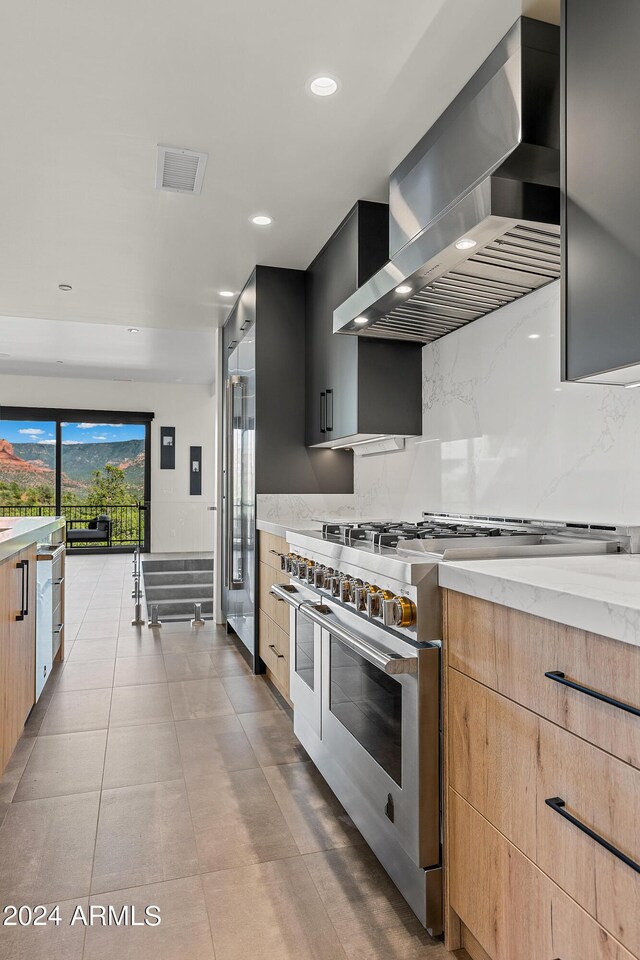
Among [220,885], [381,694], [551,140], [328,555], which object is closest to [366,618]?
[381,694]

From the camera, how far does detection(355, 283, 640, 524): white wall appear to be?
1.90 metres

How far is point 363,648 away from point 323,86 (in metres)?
1.87

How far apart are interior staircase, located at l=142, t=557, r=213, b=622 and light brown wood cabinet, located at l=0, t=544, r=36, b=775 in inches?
106

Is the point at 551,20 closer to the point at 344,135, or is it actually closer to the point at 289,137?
the point at 344,135

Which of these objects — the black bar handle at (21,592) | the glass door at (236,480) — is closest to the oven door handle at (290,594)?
the black bar handle at (21,592)

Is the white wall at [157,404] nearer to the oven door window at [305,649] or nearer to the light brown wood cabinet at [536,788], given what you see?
the oven door window at [305,649]

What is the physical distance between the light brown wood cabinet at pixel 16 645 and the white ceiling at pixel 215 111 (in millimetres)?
1658

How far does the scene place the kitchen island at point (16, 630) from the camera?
7.38ft

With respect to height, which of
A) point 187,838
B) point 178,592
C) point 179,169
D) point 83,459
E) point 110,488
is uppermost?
point 179,169

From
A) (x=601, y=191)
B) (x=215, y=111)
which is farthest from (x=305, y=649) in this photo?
(x=215, y=111)

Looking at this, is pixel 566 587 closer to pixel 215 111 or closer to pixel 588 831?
pixel 588 831

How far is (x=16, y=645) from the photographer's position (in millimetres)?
2500

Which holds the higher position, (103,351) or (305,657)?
(103,351)

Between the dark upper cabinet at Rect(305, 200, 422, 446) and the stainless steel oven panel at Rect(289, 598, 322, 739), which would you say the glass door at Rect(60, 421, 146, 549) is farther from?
the stainless steel oven panel at Rect(289, 598, 322, 739)
